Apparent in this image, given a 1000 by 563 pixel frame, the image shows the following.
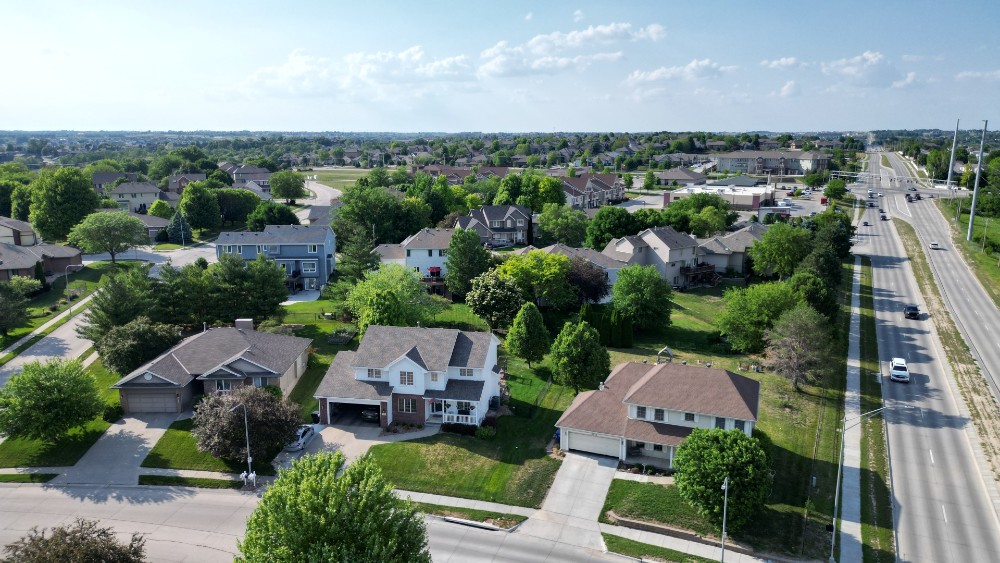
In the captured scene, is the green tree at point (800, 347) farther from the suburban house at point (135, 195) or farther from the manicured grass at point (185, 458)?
the suburban house at point (135, 195)

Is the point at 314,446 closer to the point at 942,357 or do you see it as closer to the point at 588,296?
the point at 588,296

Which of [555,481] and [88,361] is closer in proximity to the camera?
[555,481]

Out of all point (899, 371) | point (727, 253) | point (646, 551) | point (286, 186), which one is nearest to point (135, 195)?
point (286, 186)

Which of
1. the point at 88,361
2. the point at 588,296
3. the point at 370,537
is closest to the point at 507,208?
the point at 588,296

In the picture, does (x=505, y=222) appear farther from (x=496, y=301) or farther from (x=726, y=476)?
(x=726, y=476)

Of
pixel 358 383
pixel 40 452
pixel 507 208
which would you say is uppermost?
pixel 507 208

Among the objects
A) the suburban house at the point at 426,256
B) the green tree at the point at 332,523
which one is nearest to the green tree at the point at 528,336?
the suburban house at the point at 426,256

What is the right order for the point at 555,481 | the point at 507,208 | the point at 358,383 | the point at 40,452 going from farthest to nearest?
the point at 507,208
the point at 358,383
the point at 40,452
the point at 555,481
